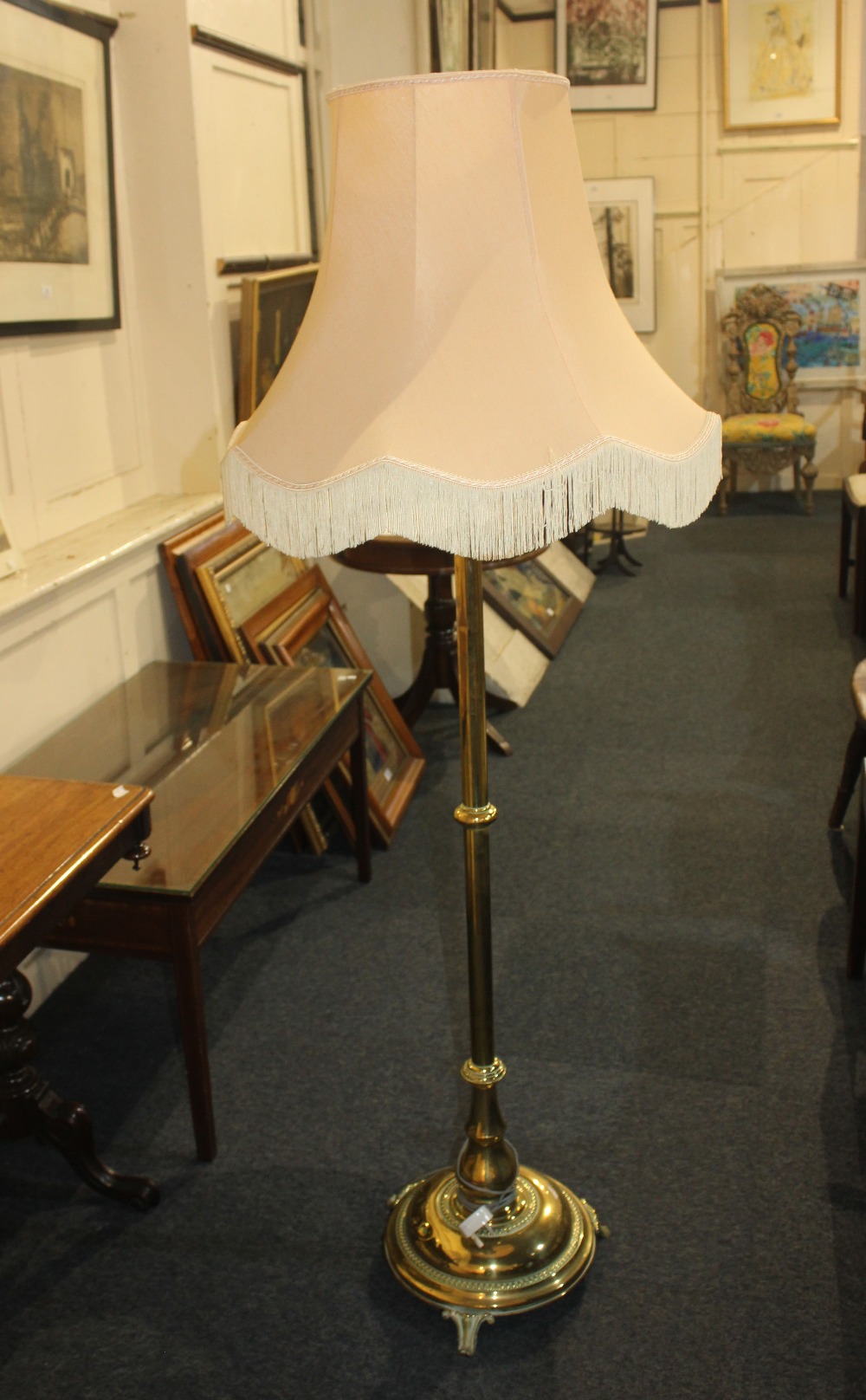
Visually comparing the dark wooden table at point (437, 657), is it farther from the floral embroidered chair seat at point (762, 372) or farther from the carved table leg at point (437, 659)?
the floral embroidered chair seat at point (762, 372)

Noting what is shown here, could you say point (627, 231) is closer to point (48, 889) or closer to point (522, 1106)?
point (522, 1106)

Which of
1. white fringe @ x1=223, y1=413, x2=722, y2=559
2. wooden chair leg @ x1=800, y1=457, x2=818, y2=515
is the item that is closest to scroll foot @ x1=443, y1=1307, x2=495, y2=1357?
white fringe @ x1=223, y1=413, x2=722, y2=559

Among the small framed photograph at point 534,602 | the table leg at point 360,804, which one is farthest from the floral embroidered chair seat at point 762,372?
the table leg at point 360,804

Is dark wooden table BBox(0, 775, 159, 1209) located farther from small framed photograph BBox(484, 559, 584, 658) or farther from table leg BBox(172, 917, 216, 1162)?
small framed photograph BBox(484, 559, 584, 658)

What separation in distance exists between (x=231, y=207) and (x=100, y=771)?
1917 mm

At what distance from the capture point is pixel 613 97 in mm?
8094

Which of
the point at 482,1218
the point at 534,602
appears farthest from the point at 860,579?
the point at 482,1218

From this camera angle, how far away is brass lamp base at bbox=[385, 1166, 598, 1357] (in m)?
2.10

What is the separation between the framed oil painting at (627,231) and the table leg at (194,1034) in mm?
6785

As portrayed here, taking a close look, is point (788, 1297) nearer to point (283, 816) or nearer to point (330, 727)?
point (283, 816)

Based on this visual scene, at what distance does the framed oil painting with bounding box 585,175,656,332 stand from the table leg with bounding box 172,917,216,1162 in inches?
267

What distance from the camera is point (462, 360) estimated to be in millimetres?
1475

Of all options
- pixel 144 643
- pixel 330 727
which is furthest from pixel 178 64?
pixel 330 727

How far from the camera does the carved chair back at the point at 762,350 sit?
26.7 feet
